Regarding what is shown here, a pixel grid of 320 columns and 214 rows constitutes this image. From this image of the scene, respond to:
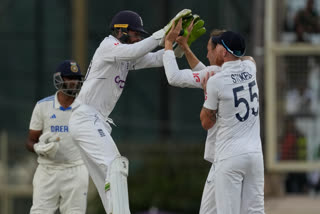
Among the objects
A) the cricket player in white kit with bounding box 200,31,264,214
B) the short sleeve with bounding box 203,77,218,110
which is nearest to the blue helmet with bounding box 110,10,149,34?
the cricket player in white kit with bounding box 200,31,264,214

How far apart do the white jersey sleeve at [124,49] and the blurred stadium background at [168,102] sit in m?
6.65

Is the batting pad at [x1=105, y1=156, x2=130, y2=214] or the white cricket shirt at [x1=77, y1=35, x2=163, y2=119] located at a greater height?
the white cricket shirt at [x1=77, y1=35, x2=163, y2=119]

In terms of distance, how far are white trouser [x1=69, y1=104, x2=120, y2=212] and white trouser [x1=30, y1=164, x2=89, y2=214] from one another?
55.9 inches

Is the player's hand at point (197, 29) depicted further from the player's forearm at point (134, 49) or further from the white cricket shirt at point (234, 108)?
the white cricket shirt at point (234, 108)

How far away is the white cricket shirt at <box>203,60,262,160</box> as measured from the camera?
27.8ft

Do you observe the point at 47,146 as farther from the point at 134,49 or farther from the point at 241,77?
the point at 241,77

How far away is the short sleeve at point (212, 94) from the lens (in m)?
8.45

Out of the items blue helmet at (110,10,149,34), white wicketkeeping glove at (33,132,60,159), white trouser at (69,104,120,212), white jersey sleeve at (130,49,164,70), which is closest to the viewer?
white trouser at (69,104,120,212)

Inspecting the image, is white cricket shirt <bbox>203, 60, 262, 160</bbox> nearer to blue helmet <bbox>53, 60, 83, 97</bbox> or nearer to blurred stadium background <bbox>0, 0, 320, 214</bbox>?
blue helmet <bbox>53, 60, 83, 97</bbox>

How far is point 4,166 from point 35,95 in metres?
7.66

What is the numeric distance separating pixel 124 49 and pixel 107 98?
0.59 meters

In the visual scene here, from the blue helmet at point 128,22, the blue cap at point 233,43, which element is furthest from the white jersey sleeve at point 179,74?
the blue helmet at point 128,22

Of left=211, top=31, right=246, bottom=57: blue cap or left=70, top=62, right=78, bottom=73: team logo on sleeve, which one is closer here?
left=211, top=31, right=246, bottom=57: blue cap

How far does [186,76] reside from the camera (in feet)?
29.0
